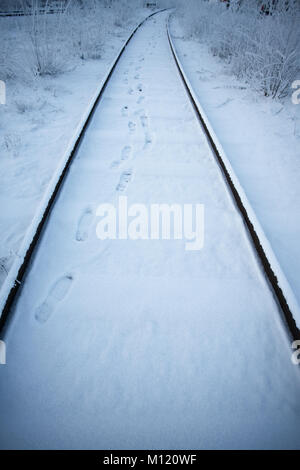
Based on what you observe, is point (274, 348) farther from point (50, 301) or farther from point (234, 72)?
point (234, 72)

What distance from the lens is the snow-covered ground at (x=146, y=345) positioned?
987 mm

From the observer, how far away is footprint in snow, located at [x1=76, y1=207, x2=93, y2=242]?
5.74ft

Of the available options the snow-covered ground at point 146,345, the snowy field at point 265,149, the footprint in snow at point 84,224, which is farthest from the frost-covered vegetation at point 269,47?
the footprint in snow at point 84,224

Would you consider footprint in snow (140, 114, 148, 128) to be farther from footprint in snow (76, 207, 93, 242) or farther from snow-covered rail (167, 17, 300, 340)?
footprint in snow (76, 207, 93, 242)

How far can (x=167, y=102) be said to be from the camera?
12.8ft

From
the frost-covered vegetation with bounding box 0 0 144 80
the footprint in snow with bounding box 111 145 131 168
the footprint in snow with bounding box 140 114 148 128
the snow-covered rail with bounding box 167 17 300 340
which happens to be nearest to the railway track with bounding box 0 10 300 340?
the snow-covered rail with bounding box 167 17 300 340

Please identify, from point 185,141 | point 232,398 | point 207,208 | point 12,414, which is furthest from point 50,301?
point 185,141

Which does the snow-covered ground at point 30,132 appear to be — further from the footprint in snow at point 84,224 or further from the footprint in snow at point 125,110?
the footprint in snow at point 125,110

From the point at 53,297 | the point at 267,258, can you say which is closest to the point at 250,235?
the point at 267,258

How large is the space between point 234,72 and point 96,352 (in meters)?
6.41

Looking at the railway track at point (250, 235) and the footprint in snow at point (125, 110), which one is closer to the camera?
the railway track at point (250, 235)

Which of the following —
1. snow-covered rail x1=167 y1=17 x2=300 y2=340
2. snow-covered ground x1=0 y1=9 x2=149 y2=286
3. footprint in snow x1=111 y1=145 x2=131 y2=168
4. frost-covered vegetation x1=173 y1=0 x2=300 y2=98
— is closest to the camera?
snow-covered rail x1=167 y1=17 x2=300 y2=340

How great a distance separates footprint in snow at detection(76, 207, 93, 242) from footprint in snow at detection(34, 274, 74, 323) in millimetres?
342

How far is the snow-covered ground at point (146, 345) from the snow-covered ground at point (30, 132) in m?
0.31
